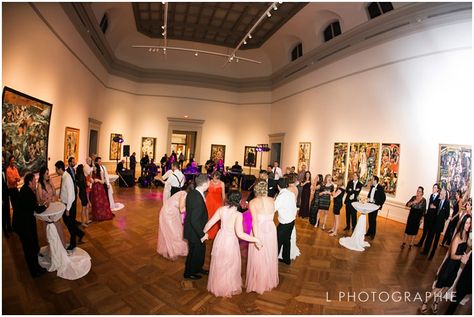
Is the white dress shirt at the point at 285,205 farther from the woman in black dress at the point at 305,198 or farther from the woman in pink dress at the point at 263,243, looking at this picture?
the woman in black dress at the point at 305,198

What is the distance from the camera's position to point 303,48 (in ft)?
46.8

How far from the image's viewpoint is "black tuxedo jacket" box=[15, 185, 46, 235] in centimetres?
379

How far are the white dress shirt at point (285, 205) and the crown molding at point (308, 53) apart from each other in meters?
7.56

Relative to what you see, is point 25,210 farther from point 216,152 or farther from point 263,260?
point 216,152

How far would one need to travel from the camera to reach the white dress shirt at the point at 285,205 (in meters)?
4.66

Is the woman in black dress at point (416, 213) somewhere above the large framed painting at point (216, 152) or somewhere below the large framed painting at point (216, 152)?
below

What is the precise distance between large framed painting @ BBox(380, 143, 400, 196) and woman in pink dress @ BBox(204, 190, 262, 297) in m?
7.07

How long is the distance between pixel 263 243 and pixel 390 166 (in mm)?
6942

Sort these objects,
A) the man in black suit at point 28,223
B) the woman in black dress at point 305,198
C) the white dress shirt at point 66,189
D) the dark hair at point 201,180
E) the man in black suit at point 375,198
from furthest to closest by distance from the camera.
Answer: the woman in black dress at point 305,198
the man in black suit at point 375,198
the white dress shirt at point 66,189
the dark hair at point 201,180
the man in black suit at point 28,223

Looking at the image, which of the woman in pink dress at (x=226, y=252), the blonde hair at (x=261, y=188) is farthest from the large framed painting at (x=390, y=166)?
the woman in pink dress at (x=226, y=252)

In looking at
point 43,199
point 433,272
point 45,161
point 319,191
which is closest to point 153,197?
point 45,161

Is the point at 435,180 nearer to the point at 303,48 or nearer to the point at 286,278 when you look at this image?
the point at 286,278

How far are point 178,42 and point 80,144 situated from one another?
9653mm

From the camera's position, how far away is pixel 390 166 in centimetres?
889
